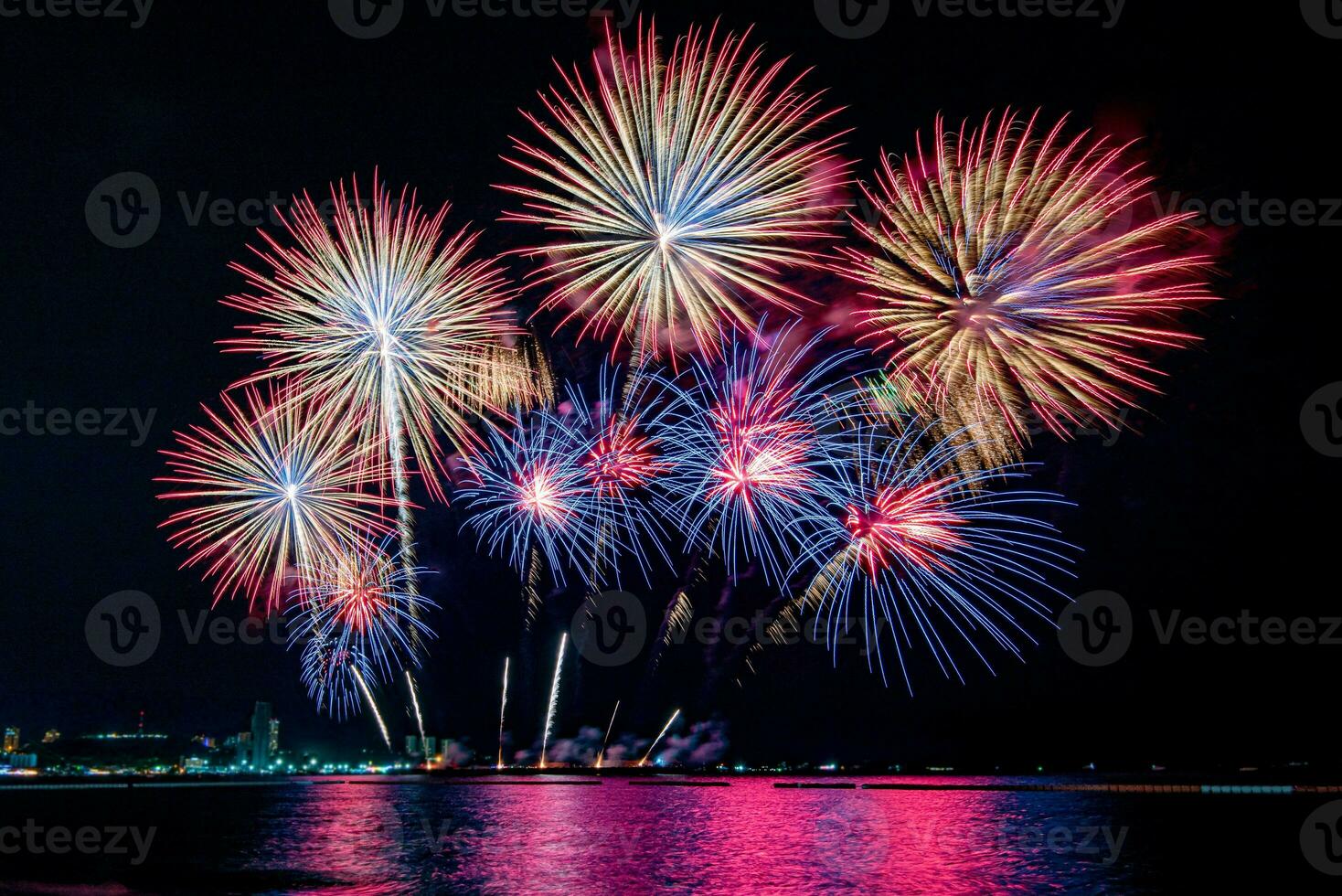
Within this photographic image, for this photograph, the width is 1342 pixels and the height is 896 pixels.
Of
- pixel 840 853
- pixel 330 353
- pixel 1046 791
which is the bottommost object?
pixel 1046 791

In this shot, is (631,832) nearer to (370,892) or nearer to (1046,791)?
(370,892)

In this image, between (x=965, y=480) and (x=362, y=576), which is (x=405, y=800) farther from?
(x=965, y=480)

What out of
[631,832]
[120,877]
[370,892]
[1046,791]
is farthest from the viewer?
[1046,791]

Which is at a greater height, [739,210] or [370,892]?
[739,210]

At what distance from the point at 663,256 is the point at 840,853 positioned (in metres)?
15.5

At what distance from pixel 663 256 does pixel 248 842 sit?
20.9m

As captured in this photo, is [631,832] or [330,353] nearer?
[631,832]

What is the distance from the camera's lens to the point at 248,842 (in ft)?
92.7

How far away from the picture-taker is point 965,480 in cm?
2581

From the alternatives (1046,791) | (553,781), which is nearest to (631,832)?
(553,781)

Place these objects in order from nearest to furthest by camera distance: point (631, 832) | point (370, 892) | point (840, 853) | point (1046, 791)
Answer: point (370, 892)
point (840, 853)
point (631, 832)
point (1046, 791)

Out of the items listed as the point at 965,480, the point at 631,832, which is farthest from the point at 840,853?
the point at 965,480

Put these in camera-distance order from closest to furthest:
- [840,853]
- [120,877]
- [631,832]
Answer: [120,877] → [840,853] → [631,832]

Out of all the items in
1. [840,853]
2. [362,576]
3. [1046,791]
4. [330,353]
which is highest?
[330,353]
